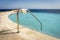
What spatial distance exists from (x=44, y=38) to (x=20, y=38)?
86 cm

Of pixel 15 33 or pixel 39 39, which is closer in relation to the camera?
pixel 39 39

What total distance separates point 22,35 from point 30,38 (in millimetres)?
461

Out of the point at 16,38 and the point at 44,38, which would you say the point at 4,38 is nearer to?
the point at 16,38

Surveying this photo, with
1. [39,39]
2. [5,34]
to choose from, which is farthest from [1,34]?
[39,39]

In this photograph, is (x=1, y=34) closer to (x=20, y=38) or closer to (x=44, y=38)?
(x=20, y=38)

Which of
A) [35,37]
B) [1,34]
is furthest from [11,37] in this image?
[35,37]

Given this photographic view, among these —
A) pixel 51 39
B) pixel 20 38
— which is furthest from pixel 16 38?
pixel 51 39

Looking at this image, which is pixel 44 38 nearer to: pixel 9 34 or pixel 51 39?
pixel 51 39

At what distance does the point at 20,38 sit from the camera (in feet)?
14.8

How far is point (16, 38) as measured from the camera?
4.51 m

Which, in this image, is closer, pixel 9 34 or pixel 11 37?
pixel 11 37

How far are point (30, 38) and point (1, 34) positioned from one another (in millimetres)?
1230

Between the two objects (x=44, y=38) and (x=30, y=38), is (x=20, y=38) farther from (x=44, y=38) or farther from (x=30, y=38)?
(x=44, y=38)

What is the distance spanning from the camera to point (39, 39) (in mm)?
4430
